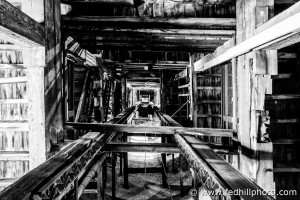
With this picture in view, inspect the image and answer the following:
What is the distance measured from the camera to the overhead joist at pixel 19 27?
2398mm

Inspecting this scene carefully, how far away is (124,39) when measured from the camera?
5.17 metres

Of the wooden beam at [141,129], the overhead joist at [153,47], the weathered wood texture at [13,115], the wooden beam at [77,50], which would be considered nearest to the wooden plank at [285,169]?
the wooden beam at [141,129]

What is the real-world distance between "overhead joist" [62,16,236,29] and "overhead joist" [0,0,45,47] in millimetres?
890

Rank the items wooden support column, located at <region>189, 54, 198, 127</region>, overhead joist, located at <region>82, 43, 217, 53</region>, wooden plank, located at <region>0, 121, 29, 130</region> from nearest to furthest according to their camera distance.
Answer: wooden plank, located at <region>0, 121, 29, 130</region>
overhead joist, located at <region>82, 43, 217, 53</region>
wooden support column, located at <region>189, 54, 198, 127</region>

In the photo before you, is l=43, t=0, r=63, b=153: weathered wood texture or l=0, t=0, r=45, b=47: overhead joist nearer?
l=0, t=0, r=45, b=47: overhead joist

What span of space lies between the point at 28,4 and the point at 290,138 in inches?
231

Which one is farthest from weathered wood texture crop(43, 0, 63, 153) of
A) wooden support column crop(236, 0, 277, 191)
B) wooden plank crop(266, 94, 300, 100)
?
wooden plank crop(266, 94, 300, 100)

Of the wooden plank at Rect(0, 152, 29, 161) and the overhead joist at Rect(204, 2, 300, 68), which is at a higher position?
the overhead joist at Rect(204, 2, 300, 68)

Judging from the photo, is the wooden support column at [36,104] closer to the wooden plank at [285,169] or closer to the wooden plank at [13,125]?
the wooden plank at [13,125]

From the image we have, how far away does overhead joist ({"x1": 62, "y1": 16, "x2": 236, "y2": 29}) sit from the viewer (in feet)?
13.2

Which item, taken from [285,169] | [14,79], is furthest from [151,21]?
[285,169]

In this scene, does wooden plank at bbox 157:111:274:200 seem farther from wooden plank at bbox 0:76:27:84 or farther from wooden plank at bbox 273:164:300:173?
wooden plank at bbox 0:76:27:84

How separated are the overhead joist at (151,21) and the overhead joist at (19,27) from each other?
890 mm

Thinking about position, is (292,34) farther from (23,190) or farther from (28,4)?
(28,4)
